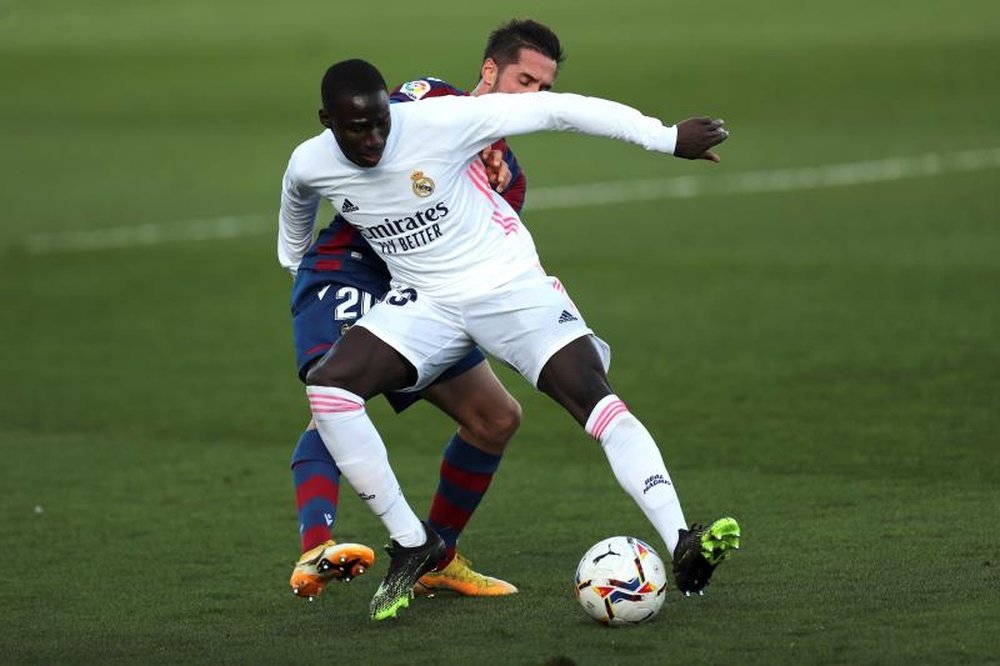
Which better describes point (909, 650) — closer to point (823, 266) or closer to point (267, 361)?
point (267, 361)

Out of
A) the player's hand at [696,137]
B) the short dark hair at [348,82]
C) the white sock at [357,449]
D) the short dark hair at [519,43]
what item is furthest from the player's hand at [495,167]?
the white sock at [357,449]

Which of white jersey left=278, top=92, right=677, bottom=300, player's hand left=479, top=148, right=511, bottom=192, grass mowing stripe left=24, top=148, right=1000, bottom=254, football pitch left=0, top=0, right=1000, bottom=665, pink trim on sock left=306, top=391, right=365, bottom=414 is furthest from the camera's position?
grass mowing stripe left=24, top=148, right=1000, bottom=254

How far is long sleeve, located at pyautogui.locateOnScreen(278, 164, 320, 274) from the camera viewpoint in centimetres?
813

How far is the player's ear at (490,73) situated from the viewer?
8.85 metres

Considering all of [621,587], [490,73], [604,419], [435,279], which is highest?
[490,73]

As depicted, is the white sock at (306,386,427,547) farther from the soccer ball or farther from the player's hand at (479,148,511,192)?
the player's hand at (479,148,511,192)

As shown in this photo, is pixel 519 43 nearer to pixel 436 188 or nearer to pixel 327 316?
pixel 436 188

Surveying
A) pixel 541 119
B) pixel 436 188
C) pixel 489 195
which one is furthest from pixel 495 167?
pixel 541 119

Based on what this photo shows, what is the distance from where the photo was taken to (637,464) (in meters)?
7.47

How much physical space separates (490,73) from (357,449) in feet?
6.81

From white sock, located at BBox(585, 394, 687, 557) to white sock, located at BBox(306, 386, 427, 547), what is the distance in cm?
87

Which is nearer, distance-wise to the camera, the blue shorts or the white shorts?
the white shorts

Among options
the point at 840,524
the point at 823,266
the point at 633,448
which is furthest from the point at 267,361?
the point at 633,448

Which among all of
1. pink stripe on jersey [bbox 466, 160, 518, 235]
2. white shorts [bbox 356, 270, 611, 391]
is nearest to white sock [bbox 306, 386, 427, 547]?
white shorts [bbox 356, 270, 611, 391]
